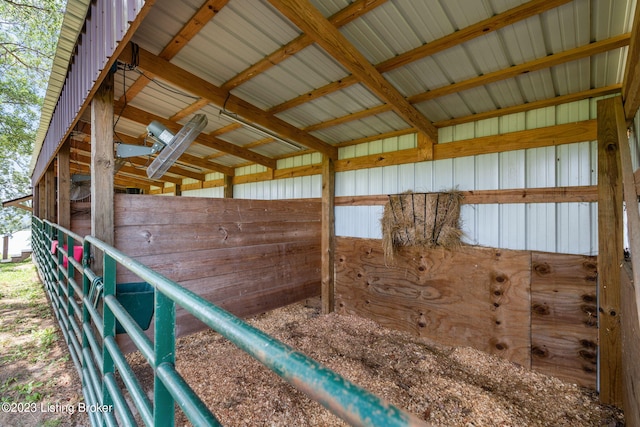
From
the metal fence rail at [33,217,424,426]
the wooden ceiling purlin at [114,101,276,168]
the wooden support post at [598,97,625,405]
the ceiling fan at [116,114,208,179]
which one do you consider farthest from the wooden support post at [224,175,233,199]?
the wooden support post at [598,97,625,405]

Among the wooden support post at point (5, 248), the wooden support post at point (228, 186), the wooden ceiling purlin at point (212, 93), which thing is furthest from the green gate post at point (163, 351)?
the wooden support post at point (5, 248)

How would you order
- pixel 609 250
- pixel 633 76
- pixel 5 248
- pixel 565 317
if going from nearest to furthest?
pixel 633 76
pixel 609 250
pixel 565 317
pixel 5 248

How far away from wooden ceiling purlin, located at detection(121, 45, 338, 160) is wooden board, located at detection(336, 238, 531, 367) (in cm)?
164

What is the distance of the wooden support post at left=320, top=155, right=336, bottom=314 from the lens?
364 centimetres

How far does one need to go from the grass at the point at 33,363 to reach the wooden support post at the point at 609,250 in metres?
3.57

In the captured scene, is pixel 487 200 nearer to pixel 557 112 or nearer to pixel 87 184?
pixel 557 112

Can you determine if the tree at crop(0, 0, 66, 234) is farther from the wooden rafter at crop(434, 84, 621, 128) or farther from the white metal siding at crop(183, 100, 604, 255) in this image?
the wooden rafter at crop(434, 84, 621, 128)

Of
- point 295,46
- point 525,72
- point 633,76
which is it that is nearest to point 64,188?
point 295,46

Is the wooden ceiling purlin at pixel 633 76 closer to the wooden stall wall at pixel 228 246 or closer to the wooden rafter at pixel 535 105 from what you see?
the wooden rafter at pixel 535 105

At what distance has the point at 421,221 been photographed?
2900 mm

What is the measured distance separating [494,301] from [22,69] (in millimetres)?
11936

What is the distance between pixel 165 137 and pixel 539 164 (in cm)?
309

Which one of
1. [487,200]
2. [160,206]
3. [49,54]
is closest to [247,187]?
[160,206]

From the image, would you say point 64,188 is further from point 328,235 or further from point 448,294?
point 448,294
